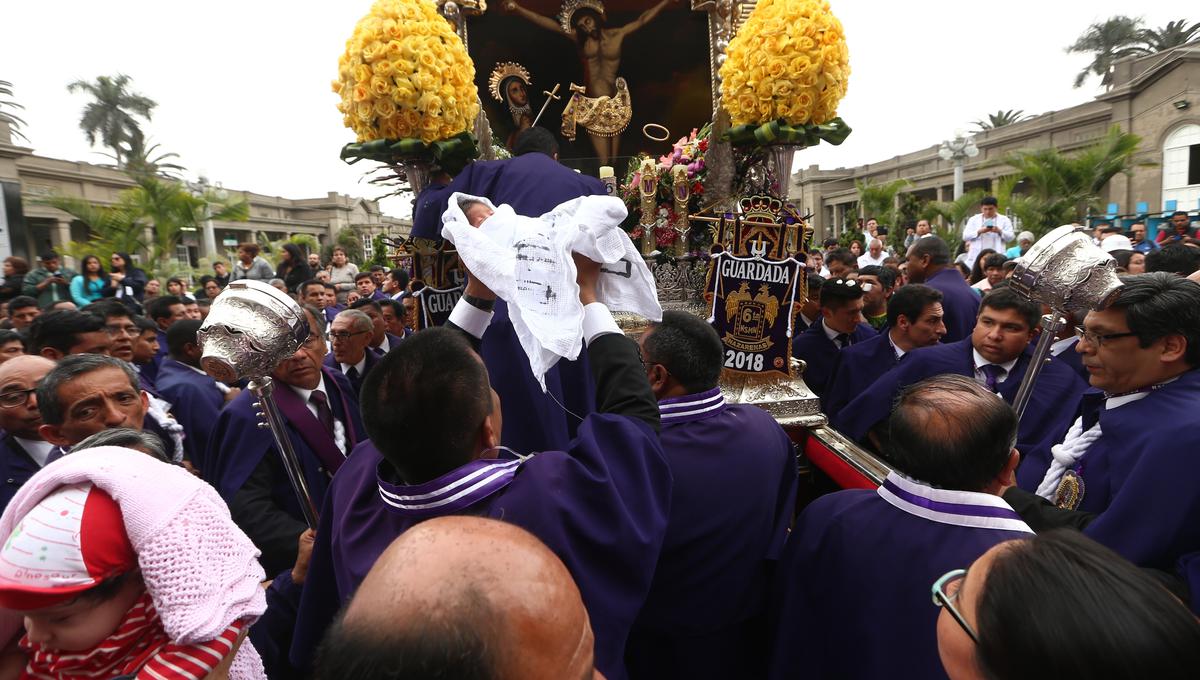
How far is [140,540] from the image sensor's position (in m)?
1.31

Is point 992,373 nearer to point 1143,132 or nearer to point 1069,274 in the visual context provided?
point 1069,274

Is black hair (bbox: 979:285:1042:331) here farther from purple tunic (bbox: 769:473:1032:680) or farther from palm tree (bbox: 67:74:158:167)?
palm tree (bbox: 67:74:158:167)

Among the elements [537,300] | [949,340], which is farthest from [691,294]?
[537,300]

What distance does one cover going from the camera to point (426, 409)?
53.7 inches

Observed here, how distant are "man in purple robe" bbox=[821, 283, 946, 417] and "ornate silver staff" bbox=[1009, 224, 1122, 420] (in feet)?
4.97

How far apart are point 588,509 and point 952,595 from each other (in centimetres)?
66

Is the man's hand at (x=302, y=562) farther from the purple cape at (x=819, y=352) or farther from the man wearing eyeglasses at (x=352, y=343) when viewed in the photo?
the purple cape at (x=819, y=352)

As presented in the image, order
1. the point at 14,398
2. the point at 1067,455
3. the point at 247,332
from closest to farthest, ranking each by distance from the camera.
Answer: the point at 247,332, the point at 1067,455, the point at 14,398

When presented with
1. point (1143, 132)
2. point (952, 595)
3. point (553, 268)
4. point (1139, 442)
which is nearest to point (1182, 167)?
point (1143, 132)

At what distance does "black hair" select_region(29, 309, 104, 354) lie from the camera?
378 centimetres

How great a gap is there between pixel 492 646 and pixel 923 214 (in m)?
21.0

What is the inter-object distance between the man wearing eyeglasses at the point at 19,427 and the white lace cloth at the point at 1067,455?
3.94 meters

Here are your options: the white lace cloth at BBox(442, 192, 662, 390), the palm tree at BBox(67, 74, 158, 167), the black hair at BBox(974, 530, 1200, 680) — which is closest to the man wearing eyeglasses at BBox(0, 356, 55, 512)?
the white lace cloth at BBox(442, 192, 662, 390)

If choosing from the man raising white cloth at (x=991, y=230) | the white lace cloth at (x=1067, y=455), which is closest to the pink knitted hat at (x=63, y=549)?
the white lace cloth at (x=1067, y=455)
